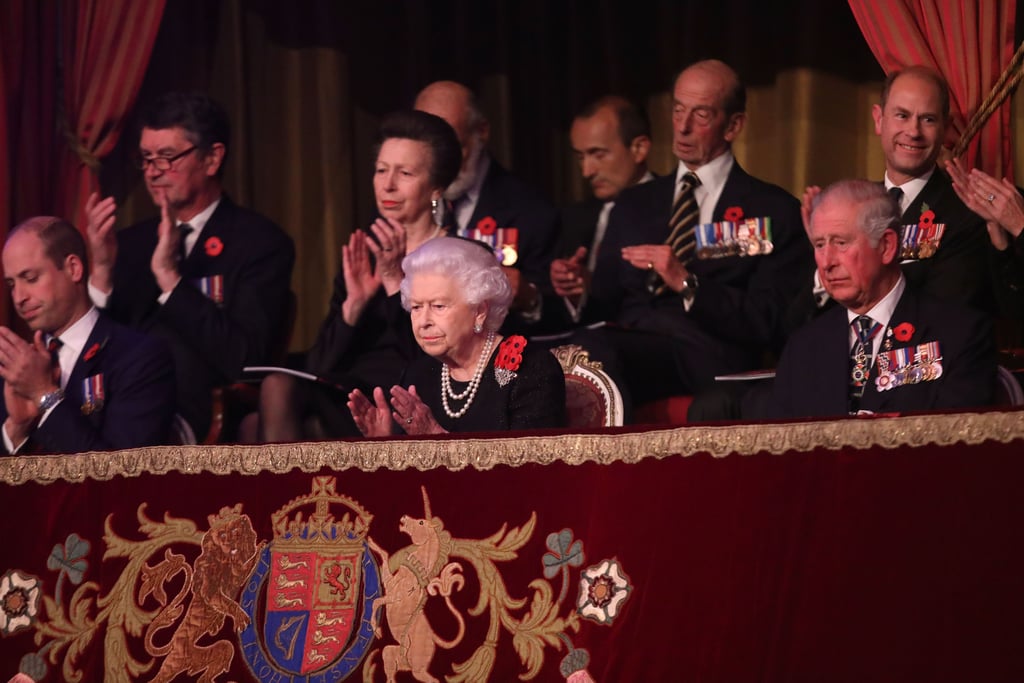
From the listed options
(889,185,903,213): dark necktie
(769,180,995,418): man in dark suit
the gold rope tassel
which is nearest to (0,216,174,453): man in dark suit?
(769,180,995,418): man in dark suit

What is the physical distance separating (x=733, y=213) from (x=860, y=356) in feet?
3.01

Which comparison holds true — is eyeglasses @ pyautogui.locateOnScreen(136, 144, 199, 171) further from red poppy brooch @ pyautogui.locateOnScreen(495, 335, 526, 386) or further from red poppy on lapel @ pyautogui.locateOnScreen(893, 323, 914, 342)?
red poppy on lapel @ pyautogui.locateOnScreen(893, 323, 914, 342)

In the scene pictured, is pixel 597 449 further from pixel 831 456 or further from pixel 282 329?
pixel 282 329

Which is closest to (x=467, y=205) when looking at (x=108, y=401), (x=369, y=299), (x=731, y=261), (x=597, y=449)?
(x=369, y=299)

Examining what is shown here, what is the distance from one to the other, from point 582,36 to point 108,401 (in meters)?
2.42

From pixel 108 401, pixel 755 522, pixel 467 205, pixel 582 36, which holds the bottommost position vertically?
pixel 755 522

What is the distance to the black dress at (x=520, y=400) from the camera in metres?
3.35

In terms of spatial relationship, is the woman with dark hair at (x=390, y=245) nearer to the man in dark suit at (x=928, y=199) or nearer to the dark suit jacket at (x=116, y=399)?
the dark suit jacket at (x=116, y=399)

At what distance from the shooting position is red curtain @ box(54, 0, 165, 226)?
4.74m

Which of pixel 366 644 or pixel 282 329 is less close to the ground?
pixel 282 329

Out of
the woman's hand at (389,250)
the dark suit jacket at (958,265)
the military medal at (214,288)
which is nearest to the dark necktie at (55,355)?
the military medal at (214,288)

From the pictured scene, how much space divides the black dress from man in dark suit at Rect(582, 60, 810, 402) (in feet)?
1.77

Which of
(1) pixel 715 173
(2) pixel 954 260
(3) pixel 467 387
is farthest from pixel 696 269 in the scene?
(3) pixel 467 387

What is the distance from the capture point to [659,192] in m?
4.57
